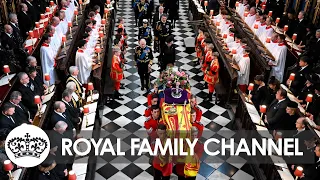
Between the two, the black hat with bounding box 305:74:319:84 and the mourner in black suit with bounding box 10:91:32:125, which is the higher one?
the mourner in black suit with bounding box 10:91:32:125

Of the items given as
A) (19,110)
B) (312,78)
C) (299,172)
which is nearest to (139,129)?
(19,110)

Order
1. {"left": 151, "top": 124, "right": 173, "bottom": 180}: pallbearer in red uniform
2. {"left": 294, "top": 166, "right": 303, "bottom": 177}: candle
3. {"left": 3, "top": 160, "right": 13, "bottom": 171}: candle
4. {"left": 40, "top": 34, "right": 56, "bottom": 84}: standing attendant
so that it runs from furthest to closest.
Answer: {"left": 40, "top": 34, "right": 56, "bottom": 84}: standing attendant < {"left": 151, "top": 124, "right": 173, "bottom": 180}: pallbearer in red uniform < {"left": 294, "top": 166, "right": 303, "bottom": 177}: candle < {"left": 3, "top": 160, "right": 13, "bottom": 171}: candle

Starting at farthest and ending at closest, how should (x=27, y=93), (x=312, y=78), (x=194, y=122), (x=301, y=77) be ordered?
(x=301, y=77) → (x=312, y=78) → (x=27, y=93) → (x=194, y=122)

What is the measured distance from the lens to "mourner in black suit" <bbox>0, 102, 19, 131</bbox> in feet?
20.5

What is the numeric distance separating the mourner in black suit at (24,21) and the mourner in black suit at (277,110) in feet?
23.3

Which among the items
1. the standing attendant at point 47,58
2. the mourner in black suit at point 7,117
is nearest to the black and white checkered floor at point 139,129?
the standing attendant at point 47,58

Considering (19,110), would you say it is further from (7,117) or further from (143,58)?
(143,58)

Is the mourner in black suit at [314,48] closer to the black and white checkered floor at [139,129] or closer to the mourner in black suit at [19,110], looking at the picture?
the black and white checkered floor at [139,129]

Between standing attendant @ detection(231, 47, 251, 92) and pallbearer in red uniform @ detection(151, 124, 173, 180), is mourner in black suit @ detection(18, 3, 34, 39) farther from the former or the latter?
pallbearer in red uniform @ detection(151, 124, 173, 180)

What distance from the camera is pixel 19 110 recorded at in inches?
265

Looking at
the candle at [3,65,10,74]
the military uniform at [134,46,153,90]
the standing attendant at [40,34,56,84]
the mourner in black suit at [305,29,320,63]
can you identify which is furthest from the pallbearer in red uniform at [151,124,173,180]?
the mourner in black suit at [305,29,320,63]

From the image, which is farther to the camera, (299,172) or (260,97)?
(260,97)

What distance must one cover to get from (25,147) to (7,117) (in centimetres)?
119

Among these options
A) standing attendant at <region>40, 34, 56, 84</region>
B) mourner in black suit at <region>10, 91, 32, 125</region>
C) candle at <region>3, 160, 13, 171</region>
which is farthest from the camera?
standing attendant at <region>40, 34, 56, 84</region>
